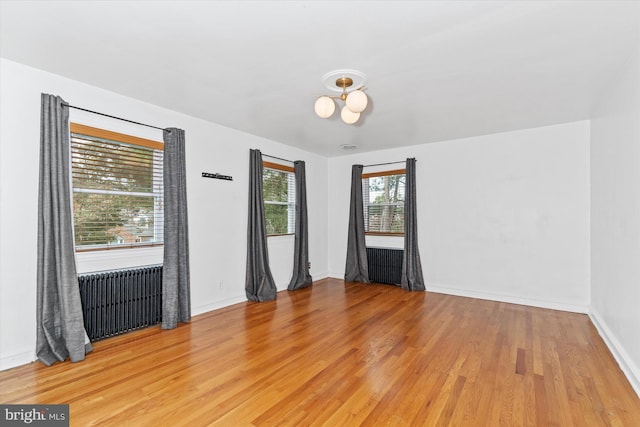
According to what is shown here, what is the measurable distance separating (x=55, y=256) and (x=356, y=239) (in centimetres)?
449

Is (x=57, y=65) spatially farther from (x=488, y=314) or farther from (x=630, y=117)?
(x=488, y=314)

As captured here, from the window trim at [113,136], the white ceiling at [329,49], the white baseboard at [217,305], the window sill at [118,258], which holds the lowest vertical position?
the white baseboard at [217,305]

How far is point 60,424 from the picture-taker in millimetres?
1913

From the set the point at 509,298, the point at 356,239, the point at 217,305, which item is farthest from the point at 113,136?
the point at 509,298

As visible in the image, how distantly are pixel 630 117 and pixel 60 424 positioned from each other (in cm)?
472

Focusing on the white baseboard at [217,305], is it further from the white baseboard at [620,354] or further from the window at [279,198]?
the white baseboard at [620,354]

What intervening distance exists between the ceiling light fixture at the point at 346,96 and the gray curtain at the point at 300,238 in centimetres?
268

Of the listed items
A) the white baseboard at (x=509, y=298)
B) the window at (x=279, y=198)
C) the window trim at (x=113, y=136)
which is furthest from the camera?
the window at (x=279, y=198)

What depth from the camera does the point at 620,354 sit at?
8.75 ft

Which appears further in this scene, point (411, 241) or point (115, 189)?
point (411, 241)

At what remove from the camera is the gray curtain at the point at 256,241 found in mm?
4633

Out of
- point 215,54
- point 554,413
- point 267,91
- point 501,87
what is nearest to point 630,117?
point 501,87

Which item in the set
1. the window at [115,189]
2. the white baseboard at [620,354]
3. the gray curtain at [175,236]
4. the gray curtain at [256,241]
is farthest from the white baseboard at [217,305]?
the white baseboard at [620,354]

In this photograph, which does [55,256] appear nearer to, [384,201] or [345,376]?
[345,376]
